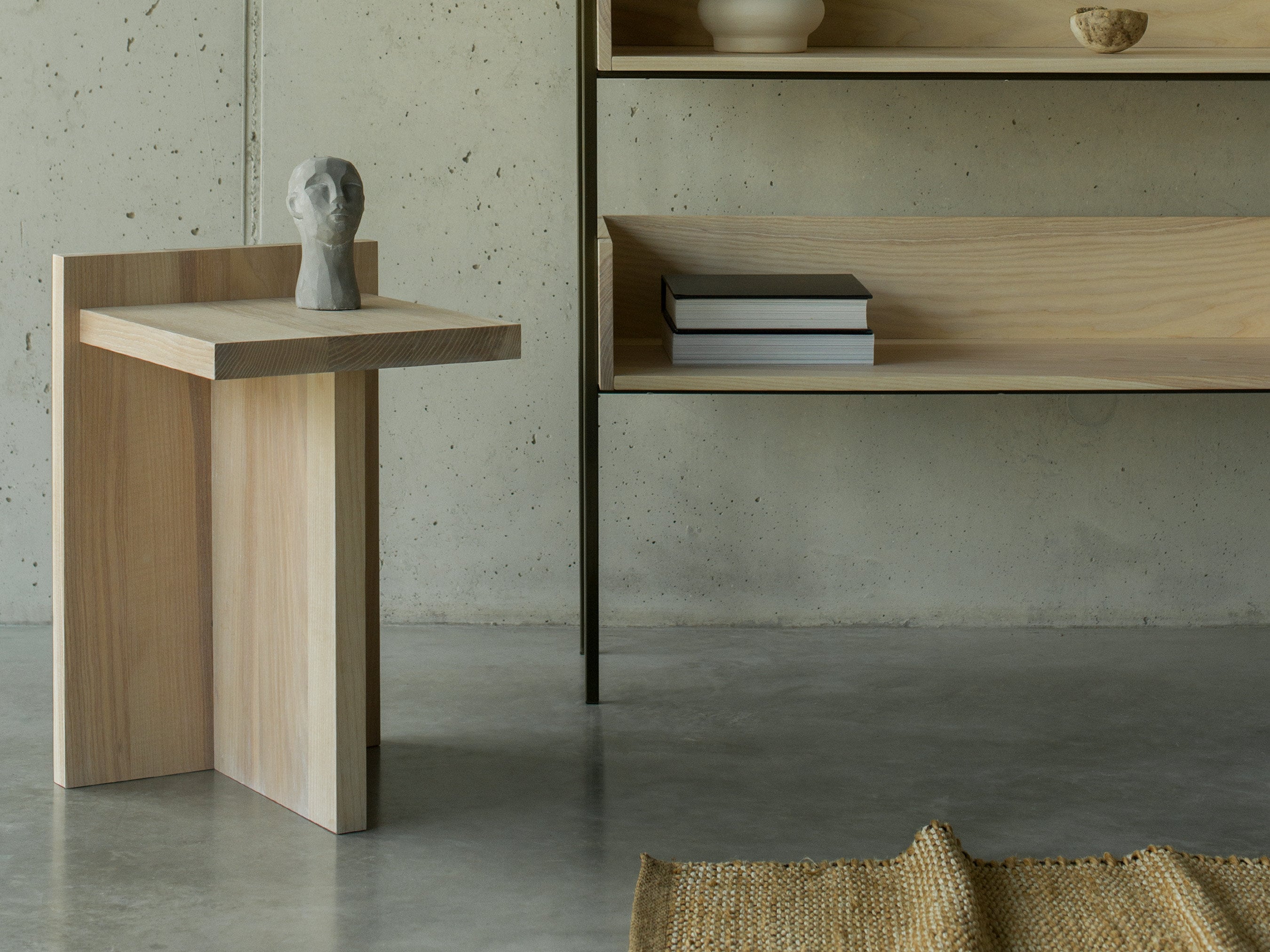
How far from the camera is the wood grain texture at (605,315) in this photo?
2.32 metres

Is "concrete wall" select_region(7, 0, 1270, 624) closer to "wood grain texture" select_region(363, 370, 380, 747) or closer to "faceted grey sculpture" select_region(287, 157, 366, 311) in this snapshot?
"wood grain texture" select_region(363, 370, 380, 747)

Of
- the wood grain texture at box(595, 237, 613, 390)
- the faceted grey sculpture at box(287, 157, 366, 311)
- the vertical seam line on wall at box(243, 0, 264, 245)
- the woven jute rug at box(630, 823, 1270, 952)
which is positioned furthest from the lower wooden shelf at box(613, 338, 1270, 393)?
the vertical seam line on wall at box(243, 0, 264, 245)

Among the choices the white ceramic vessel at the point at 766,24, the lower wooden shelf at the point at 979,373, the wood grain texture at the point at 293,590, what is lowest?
the wood grain texture at the point at 293,590

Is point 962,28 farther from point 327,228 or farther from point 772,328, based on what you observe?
point 327,228

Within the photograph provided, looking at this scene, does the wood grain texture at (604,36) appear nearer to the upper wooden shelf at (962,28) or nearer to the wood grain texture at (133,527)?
the upper wooden shelf at (962,28)

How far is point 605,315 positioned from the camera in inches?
92.3

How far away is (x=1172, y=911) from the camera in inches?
69.6

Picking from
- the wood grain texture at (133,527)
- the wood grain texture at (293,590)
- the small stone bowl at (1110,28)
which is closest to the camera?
the wood grain texture at (293,590)

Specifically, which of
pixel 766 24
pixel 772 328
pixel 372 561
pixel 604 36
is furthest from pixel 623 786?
pixel 766 24

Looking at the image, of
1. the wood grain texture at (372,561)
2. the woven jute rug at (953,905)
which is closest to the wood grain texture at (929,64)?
the wood grain texture at (372,561)

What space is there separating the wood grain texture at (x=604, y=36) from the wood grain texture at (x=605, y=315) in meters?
0.28

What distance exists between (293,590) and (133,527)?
0.97 feet

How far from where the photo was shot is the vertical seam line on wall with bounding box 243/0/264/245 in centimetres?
292

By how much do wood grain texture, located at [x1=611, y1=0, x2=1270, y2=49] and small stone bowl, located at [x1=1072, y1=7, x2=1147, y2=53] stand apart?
0.91 ft
